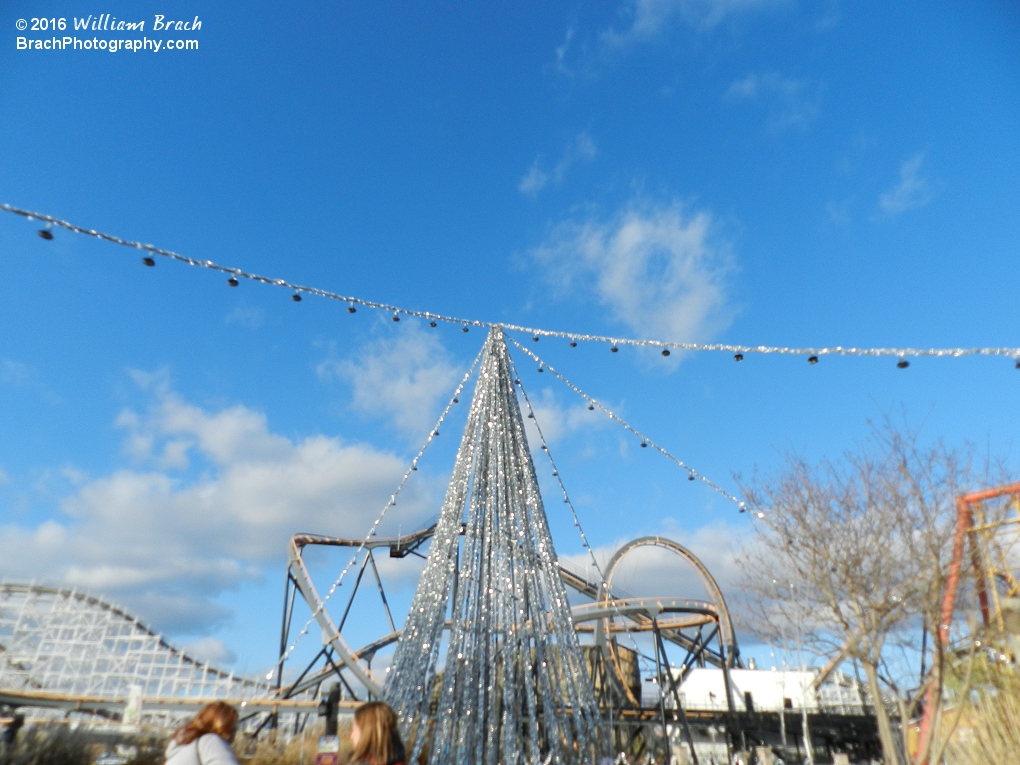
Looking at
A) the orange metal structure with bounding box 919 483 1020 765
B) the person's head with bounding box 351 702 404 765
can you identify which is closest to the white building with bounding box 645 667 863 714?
the orange metal structure with bounding box 919 483 1020 765

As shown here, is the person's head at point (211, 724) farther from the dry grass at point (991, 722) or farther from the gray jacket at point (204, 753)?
the dry grass at point (991, 722)

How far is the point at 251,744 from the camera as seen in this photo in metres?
8.07

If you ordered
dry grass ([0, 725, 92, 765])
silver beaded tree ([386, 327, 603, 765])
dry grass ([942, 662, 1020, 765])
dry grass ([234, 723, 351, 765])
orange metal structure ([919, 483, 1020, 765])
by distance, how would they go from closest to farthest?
silver beaded tree ([386, 327, 603, 765])
dry grass ([942, 662, 1020, 765])
dry grass ([0, 725, 92, 765])
dry grass ([234, 723, 351, 765])
orange metal structure ([919, 483, 1020, 765])

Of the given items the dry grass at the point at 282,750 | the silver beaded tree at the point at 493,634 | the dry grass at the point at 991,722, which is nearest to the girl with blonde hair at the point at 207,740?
the silver beaded tree at the point at 493,634

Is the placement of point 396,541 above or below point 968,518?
above

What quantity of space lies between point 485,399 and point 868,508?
253 inches

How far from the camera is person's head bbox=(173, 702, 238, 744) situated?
2627 mm

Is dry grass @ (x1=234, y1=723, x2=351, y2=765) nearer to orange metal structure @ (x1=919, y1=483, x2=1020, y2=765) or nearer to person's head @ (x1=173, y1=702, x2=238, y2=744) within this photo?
person's head @ (x1=173, y1=702, x2=238, y2=744)

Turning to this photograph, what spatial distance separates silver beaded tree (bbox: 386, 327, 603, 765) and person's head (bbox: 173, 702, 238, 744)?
2.74 meters

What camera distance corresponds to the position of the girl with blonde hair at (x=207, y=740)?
8.27ft

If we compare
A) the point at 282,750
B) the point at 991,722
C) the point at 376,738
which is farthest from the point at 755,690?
the point at 376,738

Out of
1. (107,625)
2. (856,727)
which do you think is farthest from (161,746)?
(107,625)

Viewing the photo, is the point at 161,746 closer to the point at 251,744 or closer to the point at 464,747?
the point at 251,744

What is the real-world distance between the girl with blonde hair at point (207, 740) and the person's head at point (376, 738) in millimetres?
483
